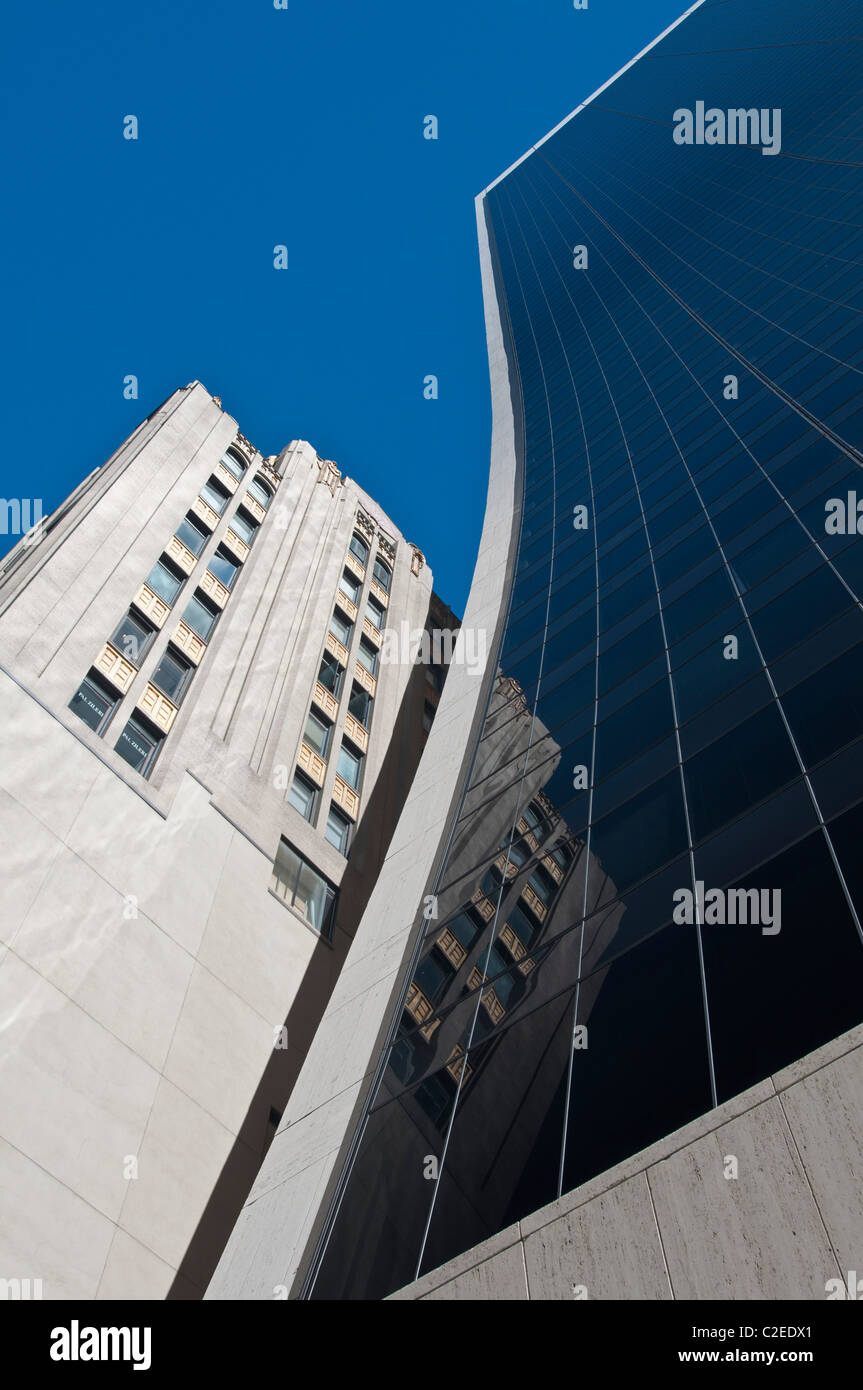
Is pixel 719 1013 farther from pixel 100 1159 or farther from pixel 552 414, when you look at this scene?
pixel 552 414

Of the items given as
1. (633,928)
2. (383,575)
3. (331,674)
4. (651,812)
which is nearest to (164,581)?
(331,674)

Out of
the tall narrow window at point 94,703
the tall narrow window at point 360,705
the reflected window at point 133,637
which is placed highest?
the tall narrow window at point 360,705

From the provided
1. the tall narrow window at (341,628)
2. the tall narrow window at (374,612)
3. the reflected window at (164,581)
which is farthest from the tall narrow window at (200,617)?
the tall narrow window at (374,612)

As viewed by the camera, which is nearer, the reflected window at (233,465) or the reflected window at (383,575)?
the reflected window at (233,465)

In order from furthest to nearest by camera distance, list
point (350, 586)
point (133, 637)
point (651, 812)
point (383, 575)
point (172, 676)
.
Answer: point (383, 575)
point (350, 586)
point (172, 676)
point (133, 637)
point (651, 812)

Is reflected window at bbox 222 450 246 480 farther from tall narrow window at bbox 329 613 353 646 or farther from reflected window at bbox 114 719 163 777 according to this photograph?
reflected window at bbox 114 719 163 777

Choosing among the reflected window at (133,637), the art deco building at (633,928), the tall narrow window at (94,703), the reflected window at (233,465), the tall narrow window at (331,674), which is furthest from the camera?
the reflected window at (233,465)

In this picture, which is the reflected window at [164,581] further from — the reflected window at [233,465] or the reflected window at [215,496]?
the reflected window at [233,465]

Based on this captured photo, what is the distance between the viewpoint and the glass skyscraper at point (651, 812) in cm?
1224

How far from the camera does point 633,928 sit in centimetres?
1463

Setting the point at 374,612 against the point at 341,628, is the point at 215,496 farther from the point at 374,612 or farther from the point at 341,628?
the point at 374,612
